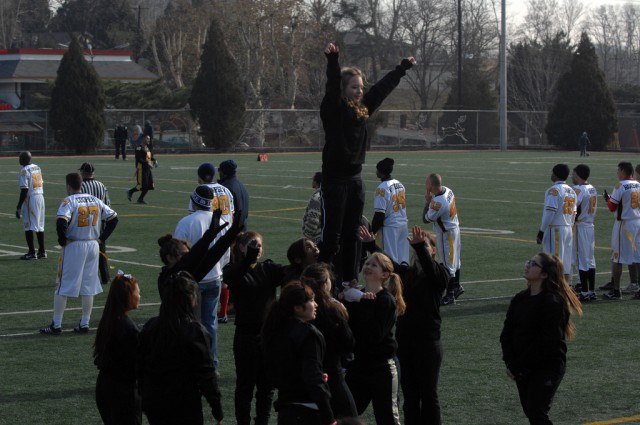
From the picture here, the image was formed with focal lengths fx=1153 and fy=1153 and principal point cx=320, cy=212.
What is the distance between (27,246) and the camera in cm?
2202

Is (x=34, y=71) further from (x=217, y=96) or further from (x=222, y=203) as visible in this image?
(x=222, y=203)

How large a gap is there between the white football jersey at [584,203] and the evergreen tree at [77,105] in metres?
45.9

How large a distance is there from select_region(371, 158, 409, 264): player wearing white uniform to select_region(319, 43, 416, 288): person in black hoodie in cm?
A: 718

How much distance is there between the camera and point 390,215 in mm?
15953

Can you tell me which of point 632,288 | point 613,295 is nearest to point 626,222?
point 632,288

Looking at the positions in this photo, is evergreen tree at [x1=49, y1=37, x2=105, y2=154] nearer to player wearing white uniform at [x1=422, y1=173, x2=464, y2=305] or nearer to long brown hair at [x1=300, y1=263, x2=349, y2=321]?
Answer: player wearing white uniform at [x1=422, y1=173, x2=464, y2=305]

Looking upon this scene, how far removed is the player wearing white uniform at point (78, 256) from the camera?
1327cm

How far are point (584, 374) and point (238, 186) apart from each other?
15.9ft

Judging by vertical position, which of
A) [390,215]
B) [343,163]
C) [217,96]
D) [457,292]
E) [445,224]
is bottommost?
[457,292]

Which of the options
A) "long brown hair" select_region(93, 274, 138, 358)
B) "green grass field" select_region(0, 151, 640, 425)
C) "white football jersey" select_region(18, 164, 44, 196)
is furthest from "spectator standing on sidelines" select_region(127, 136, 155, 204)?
"long brown hair" select_region(93, 274, 138, 358)

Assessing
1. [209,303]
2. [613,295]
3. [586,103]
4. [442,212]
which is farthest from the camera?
[586,103]

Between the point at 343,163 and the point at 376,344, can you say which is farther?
the point at 343,163

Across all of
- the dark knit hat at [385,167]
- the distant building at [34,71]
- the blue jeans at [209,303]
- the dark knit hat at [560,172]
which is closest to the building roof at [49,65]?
the distant building at [34,71]

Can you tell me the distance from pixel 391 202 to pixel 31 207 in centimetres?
766
